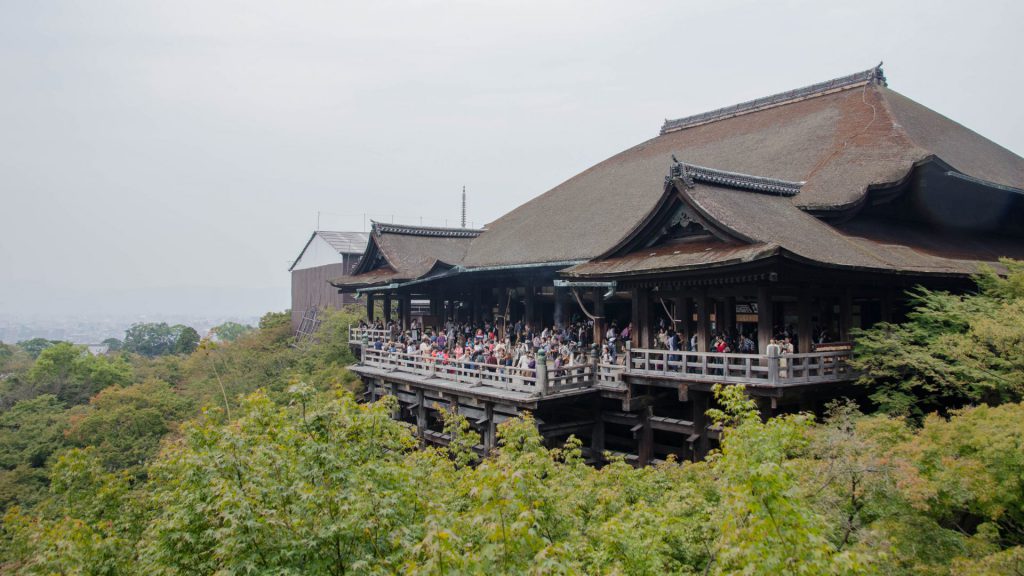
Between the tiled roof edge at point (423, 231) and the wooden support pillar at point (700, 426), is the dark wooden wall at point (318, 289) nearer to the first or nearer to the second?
the tiled roof edge at point (423, 231)

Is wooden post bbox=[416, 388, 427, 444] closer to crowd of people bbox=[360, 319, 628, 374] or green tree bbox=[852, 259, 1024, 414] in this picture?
crowd of people bbox=[360, 319, 628, 374]

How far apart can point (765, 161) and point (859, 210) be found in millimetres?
5589

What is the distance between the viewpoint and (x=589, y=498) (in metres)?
10.8

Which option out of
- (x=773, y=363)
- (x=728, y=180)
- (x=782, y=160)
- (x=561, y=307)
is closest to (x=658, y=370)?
(x=773, y=363)

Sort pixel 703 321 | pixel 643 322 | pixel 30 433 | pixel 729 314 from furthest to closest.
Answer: pixel 30 433, pixel 643 322, pixel 729 314, pixel 703 321

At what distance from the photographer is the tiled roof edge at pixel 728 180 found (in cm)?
1541

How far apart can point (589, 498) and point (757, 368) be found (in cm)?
460

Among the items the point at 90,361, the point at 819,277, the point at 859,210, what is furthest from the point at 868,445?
the point at 90,361

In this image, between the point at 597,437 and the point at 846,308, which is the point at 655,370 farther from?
the point at 846,308

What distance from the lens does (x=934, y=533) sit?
8578mm

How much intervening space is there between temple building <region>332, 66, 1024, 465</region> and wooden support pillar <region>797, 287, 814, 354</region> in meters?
0.03

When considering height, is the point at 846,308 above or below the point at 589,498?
above

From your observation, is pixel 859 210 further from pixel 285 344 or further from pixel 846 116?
pixel 285 344

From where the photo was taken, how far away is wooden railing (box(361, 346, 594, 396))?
16812 mm
